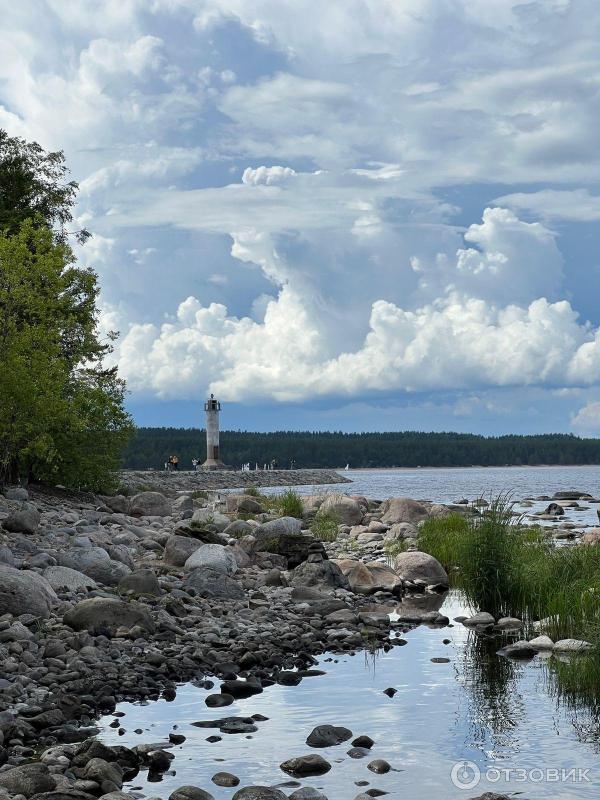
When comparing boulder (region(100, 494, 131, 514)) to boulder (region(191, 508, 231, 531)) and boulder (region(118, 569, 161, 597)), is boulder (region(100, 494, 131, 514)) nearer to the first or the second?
boulder (region(191, 508, 231, 531))

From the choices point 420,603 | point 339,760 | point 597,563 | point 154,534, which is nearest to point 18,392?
point 154,534

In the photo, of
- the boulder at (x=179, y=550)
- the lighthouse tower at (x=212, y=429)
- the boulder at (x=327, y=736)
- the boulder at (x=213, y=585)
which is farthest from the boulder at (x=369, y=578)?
the lighthouse tower at (x=212, y=429)

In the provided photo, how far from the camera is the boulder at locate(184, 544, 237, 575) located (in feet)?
54.5

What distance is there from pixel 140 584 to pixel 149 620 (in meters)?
2.19

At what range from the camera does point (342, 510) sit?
2998 centimetres

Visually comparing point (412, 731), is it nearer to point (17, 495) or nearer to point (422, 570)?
point (422, 570)

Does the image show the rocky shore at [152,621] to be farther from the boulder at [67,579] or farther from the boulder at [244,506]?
the boulder at [244,506]

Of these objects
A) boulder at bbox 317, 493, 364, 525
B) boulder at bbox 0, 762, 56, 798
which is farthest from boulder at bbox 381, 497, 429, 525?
boulder at bbox 0, 762, 56, 798


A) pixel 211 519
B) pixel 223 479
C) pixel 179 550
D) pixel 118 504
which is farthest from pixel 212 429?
pixel 179 550

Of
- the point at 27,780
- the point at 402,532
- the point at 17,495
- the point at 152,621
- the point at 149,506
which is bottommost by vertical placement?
the point at 27,780

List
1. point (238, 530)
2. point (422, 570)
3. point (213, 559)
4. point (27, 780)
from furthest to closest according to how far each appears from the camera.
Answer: point (238, 530), point (422, 570), point (213, 559), point (27, 780)

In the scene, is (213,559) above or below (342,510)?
below

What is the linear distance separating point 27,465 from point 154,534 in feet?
28.3

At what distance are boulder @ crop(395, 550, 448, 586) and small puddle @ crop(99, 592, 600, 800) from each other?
5698 mm
